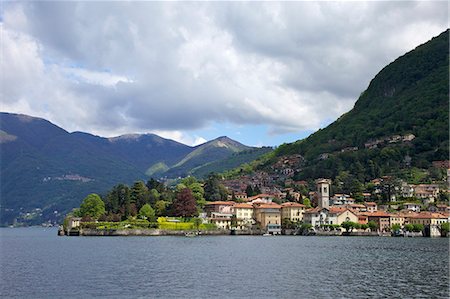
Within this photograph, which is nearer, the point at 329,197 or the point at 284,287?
the point at 284,287

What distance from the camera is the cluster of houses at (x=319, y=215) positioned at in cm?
14512

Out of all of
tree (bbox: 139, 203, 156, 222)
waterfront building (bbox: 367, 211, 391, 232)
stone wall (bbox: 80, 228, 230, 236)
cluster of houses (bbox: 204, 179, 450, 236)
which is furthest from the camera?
waterfront building (bbox: 367, 211, 391, 232)

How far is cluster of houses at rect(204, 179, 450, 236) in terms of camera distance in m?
145

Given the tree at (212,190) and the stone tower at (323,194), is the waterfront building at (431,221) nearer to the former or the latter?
the stone tower at (323,194)

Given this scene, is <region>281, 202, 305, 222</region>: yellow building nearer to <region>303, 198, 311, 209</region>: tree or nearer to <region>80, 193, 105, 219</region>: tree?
<region>303, 198, 311, 209</region>: tree

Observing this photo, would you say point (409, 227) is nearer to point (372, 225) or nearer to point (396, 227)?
point (396, 227)

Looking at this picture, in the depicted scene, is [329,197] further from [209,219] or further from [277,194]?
[209,219]

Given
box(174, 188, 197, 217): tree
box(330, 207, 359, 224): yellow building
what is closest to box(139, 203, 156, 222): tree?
box(174, 188, 197, 217): tree

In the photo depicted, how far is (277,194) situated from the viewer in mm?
185875

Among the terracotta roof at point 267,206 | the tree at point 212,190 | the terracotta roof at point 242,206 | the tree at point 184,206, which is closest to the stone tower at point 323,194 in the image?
the terracotta roof at point 267,206

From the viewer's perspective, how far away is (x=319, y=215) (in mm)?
150625

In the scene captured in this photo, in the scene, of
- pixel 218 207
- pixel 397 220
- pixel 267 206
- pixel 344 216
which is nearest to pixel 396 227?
pixel 397 220

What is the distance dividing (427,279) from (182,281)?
21.0 meters

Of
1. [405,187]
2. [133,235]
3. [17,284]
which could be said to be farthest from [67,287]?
[405,187]
